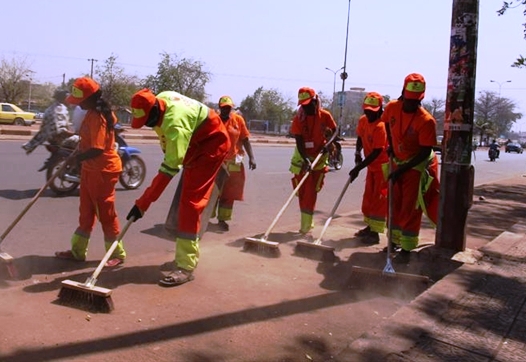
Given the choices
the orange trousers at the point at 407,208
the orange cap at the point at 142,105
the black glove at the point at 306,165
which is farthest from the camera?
the black glove at the point at 306,165

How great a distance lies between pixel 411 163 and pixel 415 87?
0.72 metres

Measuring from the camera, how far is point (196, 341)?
3324 mm

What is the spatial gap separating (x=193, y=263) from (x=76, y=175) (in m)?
4.68

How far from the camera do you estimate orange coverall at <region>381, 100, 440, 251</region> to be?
518cm

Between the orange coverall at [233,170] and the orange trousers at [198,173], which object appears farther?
→ the orange coverall at [233,170]

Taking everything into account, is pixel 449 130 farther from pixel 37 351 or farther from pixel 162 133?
pixel 37 351

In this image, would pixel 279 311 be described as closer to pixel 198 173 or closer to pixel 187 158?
pixel 198 173

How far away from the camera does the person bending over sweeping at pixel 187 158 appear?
405cm

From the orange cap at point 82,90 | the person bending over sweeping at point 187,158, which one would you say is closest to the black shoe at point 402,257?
the person bending over sweeping at point 187,158

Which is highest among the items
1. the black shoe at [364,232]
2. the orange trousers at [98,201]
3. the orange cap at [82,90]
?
the orange cap at [82,90]

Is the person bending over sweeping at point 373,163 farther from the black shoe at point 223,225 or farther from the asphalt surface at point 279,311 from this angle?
the black shoe at point 223,225

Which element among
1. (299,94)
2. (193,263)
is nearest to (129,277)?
(193,263)

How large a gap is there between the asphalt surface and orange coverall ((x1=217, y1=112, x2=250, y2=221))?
1019mm

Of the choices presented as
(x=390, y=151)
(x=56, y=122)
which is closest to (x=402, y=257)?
(x=390, y=151)
